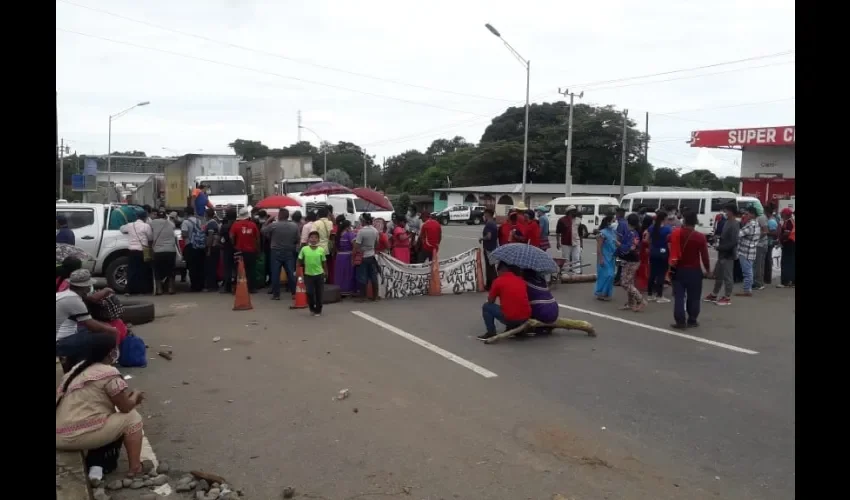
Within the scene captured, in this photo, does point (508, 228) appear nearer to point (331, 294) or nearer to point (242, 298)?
point (331, 294)

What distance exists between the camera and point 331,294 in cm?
1215

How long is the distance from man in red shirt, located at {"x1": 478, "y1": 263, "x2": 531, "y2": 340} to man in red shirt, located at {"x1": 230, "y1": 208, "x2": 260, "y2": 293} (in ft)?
18.9

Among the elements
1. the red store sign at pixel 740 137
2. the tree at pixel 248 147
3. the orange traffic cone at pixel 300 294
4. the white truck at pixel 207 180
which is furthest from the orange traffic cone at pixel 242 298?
the tree at pixel 248 147

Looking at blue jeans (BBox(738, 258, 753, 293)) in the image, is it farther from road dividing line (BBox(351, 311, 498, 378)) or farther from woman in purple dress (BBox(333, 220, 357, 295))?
woman in purple dress (BBox(333, 220, 357, 295))

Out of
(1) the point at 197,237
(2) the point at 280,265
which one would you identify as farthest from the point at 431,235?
(1) the point at 197,237

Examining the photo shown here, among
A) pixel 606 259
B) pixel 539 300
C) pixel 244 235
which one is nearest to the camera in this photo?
pixel 539 300

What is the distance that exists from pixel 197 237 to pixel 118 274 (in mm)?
1777

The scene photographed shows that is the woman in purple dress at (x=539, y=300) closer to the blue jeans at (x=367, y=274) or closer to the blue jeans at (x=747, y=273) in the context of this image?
the blue jeans at (x=367, y=274)

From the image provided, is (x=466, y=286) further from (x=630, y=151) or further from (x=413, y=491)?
(x=630, y=151)

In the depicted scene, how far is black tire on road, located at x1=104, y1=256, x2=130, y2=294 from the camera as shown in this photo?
43.0 ft

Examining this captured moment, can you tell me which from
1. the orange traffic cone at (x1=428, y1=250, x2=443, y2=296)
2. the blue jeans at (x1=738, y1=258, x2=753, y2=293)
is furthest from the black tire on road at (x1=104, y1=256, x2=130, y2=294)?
the blue jeans at (x1=738, y1=258, x2=753, y2=293)

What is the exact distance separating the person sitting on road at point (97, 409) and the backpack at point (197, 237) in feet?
28.8
